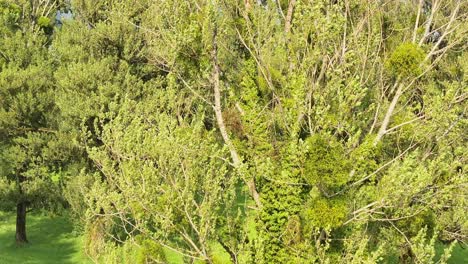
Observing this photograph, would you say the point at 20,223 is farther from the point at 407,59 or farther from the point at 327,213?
the point at 407,59

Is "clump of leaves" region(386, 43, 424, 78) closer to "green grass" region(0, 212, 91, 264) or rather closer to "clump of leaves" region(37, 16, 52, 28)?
"green grass" region(0, 212, 91, 264)

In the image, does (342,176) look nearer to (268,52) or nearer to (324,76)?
(324,76)

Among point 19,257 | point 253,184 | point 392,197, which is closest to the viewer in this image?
point 392,197

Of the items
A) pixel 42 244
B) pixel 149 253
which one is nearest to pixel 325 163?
pixel 149 253

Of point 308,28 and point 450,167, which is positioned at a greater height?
point 308,28

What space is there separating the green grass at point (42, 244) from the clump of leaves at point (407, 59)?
23243 mm

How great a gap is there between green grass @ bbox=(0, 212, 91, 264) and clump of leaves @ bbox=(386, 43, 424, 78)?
23243 millimetres

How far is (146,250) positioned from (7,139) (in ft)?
70.6

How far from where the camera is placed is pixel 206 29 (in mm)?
12695

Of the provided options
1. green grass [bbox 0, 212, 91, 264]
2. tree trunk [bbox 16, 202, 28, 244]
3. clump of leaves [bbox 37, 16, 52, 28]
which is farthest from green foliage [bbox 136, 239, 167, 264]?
clump of leaves [bbox 37, 16, 52, 28]

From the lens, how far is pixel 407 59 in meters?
12.0

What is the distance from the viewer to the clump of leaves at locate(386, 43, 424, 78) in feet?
39.4

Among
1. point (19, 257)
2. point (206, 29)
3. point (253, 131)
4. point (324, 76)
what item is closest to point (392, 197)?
point (324, 76)

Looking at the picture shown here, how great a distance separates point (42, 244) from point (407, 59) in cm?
2813
